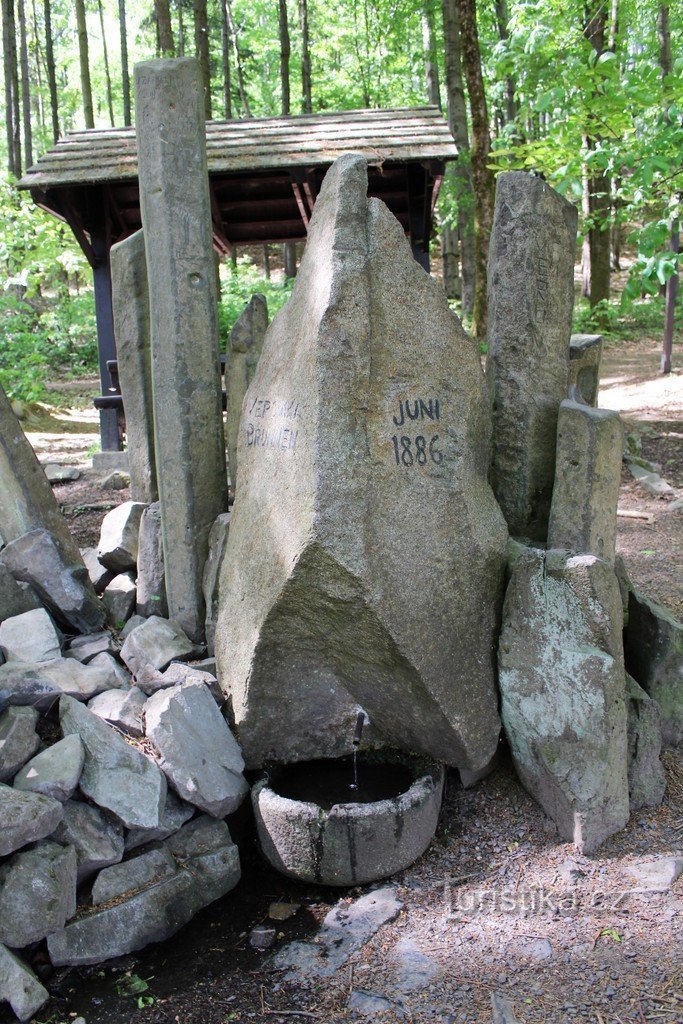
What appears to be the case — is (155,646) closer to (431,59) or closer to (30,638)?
(30,638)

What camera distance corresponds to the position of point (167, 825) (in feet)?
10.6

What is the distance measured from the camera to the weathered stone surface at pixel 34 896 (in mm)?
2779

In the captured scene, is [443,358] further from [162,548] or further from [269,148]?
[269,148]

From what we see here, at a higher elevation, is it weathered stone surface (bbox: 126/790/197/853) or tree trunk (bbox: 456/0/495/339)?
tree trunk (bbox: 456/0/495/339)

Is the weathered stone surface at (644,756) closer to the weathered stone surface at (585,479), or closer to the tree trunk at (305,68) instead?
the weathered stone surface at (585,479)

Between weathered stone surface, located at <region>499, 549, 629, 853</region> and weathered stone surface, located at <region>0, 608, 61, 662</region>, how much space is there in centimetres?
198

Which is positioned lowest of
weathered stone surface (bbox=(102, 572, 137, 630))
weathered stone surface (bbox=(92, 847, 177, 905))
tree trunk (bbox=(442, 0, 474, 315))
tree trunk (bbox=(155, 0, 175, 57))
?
weathered stone surface (bbox=(92, 847, 177, 905))

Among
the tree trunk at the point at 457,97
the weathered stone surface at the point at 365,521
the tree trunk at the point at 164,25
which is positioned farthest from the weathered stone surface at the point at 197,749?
the tree trunk at the point at 164,25

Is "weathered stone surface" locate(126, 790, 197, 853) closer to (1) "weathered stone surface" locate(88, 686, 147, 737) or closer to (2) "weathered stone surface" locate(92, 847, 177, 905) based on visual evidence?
(2) "weathered stone surface" locate(92, 847, 177, 905)

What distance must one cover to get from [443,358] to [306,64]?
56.0 feet

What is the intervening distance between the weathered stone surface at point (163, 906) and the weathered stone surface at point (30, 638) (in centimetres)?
107

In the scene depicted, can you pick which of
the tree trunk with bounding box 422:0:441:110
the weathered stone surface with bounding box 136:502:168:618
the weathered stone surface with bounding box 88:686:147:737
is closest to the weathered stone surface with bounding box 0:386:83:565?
the weathered stone surface with bounding box 136:502:168:618

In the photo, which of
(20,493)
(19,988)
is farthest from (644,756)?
(20,493)

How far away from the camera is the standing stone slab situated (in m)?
3.90
